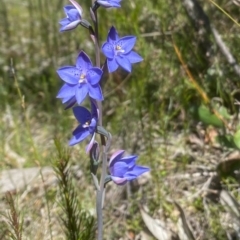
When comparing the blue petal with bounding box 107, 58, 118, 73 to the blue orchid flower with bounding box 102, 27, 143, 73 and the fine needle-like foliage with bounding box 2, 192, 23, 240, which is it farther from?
the fine needle-like foliage with bounding box 2, 192, 23, 240

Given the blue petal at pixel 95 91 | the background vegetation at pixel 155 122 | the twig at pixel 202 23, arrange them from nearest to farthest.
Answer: the blue petal at pixel 95 91 < the background vegetation at pixel 155 122 < the twig at pixel 202 23

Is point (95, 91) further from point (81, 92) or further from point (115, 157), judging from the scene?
point (115, 157)

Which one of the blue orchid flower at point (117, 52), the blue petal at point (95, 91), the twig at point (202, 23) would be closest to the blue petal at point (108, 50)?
the blue orchid flower at point (117, 52)

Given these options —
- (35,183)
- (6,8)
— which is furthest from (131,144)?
(6,8)

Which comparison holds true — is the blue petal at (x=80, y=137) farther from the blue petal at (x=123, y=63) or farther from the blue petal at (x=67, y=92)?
the blue petal at (x=123, y=63)

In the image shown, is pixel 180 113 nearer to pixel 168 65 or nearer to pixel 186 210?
pixel 168 65

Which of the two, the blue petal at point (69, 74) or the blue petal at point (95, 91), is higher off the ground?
the blue petal at point (69, 74)

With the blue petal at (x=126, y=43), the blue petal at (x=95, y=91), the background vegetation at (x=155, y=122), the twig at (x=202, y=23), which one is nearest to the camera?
the blue petal at (x=95, y=91)
